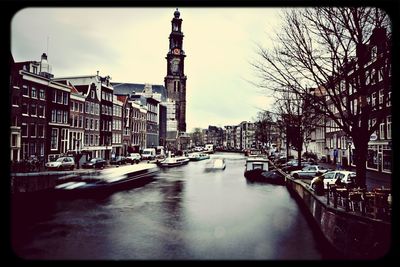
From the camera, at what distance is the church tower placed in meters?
107

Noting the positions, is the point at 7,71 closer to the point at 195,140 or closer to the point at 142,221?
the point at 142,221

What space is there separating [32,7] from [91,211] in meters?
11.1

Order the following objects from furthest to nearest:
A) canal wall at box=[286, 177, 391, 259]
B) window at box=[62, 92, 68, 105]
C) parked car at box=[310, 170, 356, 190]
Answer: window at box=[62, 92, 68, 105] < parked car at box=[310, 170, 356, 190] < canal wall at box=[286, 177, 391, 259]

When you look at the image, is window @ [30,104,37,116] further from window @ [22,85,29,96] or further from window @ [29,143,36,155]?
window @ [29,143,36,155]

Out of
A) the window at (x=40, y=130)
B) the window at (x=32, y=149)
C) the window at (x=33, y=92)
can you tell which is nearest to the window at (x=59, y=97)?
the window at (x=40, y=130)

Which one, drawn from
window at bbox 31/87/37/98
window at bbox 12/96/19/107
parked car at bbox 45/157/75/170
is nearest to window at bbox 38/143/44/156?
parked car at bbox 45/157/75/170

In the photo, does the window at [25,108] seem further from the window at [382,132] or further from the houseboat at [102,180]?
the window at [382,132]

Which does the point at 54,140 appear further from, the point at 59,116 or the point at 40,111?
the point at 40,111

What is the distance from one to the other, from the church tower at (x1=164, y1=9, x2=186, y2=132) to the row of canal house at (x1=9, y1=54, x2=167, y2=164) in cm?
4454

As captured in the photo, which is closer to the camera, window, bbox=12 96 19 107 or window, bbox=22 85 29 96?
window, bbox=12 96 19 107

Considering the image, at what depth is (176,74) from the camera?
357 feet

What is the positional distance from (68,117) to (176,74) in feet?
247

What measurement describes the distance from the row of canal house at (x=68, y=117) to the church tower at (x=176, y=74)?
146 feet
